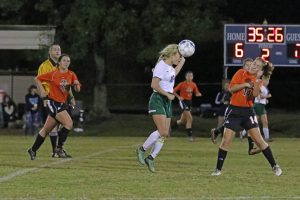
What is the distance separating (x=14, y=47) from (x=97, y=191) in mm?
26191

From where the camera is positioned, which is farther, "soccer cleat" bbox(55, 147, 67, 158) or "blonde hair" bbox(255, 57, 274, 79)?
"soccer cleat" bbox(55, 147, 67, 158)

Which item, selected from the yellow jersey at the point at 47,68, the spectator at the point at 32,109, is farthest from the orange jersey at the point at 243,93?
the spectator at the point at 32,109

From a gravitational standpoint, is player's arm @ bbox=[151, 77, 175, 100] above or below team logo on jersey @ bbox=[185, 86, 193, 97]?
above

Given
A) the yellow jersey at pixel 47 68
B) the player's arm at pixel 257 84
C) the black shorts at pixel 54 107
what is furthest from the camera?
the yellow jersey at pixel 47 68

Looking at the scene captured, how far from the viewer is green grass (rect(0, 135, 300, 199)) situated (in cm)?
1069

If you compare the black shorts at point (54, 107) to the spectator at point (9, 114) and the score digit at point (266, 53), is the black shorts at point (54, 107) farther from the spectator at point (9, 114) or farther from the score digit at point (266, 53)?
the spectator at point (9, 114)

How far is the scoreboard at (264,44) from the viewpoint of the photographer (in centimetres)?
2961

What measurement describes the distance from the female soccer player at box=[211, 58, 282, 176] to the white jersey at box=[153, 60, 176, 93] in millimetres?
1104

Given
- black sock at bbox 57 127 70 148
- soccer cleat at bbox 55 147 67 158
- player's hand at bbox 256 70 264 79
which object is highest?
player's hand at bbox 256 70 264 79

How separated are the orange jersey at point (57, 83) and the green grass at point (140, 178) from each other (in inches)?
48.3

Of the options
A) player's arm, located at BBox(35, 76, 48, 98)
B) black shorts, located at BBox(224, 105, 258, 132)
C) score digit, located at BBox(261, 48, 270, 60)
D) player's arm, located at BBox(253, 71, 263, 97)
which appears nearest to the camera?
player's arm, located at BBox(253, 71, 263, 97)

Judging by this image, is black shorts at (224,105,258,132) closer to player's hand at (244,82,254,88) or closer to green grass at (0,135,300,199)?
player's hand at (244,82,254,88)

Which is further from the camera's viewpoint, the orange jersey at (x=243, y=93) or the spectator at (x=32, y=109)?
the spectator at (x=32, y=109)

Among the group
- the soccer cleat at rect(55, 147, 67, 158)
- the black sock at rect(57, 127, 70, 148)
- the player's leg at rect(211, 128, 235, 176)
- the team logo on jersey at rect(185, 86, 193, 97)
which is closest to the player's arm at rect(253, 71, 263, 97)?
the player's leg at rect(211, 128, 235, 176)
